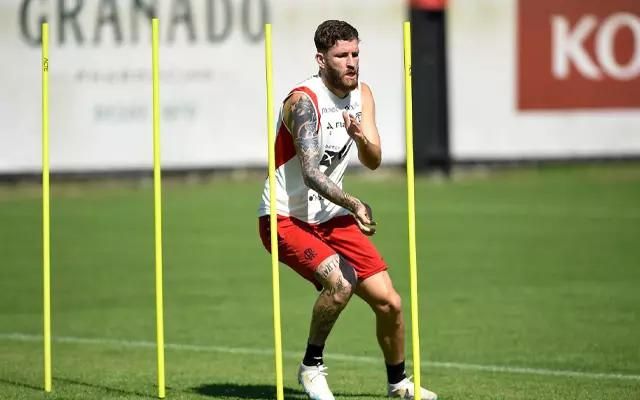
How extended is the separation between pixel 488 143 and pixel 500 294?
12185mm

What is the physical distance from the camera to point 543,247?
1798 centimetres

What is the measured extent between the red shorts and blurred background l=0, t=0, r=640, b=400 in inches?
217

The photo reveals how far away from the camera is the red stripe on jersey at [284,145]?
28.8ft

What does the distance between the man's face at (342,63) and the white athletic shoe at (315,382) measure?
5.88 ft

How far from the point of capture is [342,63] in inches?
336

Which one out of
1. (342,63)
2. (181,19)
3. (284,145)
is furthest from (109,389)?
(181,19)

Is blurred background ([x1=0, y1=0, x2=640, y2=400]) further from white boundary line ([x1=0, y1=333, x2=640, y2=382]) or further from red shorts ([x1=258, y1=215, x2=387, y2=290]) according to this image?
red shorts ([x1=258, y1=215, x2=387, y2=290])

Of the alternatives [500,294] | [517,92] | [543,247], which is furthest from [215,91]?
[500,294]

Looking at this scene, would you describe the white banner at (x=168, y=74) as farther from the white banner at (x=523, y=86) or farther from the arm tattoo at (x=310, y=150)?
the arm tattoo at (x=310, y=150)

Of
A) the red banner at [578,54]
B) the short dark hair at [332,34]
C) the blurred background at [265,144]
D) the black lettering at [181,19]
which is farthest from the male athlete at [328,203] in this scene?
the red banner at [578,54]

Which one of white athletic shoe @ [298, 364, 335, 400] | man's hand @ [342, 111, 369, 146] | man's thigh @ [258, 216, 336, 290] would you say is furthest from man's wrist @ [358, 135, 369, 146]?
white athletic shoe @ [298, 364, 335, 400]

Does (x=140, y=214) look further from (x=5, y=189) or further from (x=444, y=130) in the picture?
(x=444, y=130)

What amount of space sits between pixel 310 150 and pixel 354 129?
0.96ft

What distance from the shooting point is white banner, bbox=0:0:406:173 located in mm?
24328
